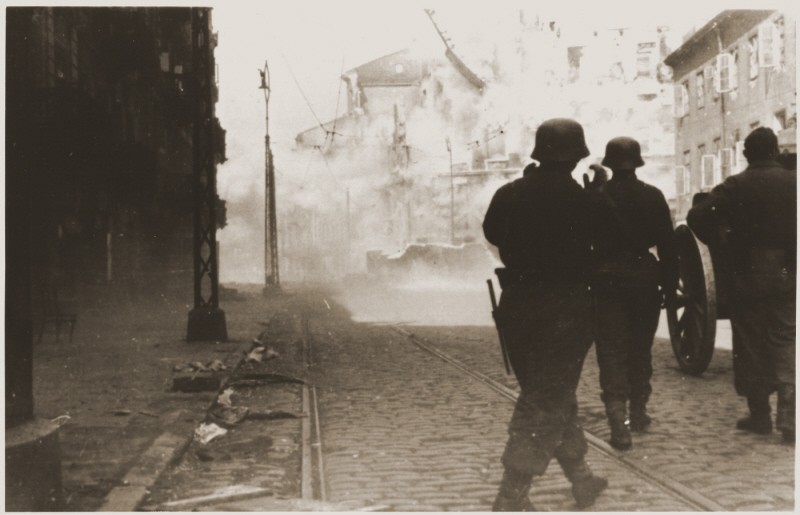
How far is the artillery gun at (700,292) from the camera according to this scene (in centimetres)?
744

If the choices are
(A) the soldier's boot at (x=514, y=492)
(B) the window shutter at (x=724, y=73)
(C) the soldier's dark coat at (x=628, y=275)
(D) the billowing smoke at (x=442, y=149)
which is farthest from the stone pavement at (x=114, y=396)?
(B) the window shutter at (x=724, y=73)

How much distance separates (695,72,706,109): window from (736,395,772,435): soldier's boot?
27.1 m

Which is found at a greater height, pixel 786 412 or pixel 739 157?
pixel 739 157

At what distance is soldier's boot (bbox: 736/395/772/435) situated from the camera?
253 inches

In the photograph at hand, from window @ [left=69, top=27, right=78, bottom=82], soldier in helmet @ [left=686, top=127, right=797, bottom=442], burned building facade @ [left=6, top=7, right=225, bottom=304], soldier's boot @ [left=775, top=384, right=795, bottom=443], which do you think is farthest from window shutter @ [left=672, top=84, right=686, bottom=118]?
soldier's boot @ [left=775, top=384, right=795, bottom=443]

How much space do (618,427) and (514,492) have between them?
177 cm

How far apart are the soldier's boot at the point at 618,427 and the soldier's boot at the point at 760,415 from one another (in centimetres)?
91

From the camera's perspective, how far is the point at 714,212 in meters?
6.64

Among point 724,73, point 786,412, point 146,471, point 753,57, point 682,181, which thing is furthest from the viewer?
point 682,181

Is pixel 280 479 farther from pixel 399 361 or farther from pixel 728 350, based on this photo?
pixel 728 350

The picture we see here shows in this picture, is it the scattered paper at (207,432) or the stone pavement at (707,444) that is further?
the scattered paper at (207,432)

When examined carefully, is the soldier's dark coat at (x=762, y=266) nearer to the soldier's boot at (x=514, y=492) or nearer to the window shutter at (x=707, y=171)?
the soldier's boot at (x=514, y=492)

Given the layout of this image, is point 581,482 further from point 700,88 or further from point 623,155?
point 700,88

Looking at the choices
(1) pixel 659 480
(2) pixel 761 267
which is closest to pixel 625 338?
(2) pixel 761 267
